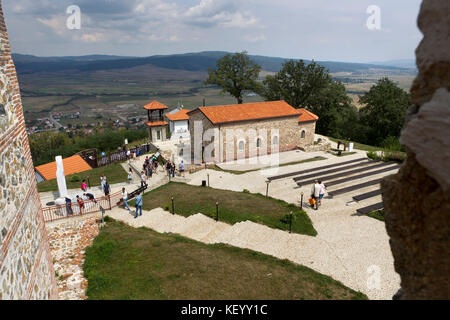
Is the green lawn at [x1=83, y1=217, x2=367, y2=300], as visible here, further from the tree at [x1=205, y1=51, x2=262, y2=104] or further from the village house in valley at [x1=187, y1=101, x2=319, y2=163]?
the tree at [x1=205, y1=51, x2=262, y2=104]

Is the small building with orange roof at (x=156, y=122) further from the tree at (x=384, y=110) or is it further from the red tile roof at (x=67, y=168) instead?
the tree at (x=384, y=110)

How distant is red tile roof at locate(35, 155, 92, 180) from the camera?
88.7 feet

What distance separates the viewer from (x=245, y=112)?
28.3 m

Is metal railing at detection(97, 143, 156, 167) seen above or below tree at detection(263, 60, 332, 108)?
below

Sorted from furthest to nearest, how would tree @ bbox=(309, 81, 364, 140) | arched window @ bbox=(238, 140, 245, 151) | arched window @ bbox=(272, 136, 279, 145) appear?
1. tree @ bbox=(309, 81, 364, 140)
2. arched window @ bbox=(272, 136, 279, 145)
3. arched window @ bbox=(238, 140, 245, 151)

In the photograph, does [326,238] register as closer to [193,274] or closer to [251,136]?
[193,274]

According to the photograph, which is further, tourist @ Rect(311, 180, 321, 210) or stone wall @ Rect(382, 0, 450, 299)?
tourist @ Rect(311, 180, 321, 210)

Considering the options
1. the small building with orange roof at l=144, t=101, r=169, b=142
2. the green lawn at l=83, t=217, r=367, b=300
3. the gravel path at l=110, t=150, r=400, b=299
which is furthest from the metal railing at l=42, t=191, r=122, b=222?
the small building with orange roof at l=144, t=101, r=169, b=142

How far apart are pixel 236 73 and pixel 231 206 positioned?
3372 cm

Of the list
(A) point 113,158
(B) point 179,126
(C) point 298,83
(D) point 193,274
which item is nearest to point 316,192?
(D) point 193,274

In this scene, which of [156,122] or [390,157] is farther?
[156,122]

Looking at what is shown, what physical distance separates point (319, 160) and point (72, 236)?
71.6ft

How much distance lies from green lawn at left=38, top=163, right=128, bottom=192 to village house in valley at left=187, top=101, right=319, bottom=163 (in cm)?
763

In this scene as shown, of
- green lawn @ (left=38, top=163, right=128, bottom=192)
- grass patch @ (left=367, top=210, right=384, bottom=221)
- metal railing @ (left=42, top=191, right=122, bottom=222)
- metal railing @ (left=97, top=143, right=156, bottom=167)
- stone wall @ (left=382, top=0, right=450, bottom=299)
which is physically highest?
stone wall @ (left=382, top=0, right=450, bottom=299)
